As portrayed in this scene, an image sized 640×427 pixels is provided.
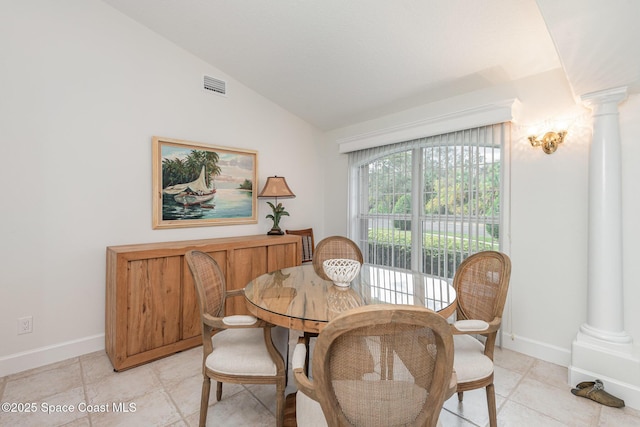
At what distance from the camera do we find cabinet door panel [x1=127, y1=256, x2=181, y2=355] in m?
2.41

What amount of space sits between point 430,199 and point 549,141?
3.81 ft

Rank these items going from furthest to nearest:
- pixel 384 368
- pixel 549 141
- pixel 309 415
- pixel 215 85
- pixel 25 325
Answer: pixel 215 85 < pixel 549 141 < pixel 25 325 < pixel 309 415 < pixel 384 368

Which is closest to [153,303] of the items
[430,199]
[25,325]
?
[25,325]

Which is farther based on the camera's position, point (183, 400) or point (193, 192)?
point (193, 192)

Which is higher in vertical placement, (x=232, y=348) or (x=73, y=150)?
(x=73, y=150)

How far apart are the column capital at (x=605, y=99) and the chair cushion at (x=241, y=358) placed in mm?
2906

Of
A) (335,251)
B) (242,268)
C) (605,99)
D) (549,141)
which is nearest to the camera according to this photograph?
(605,99)

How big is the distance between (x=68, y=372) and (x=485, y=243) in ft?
12.5

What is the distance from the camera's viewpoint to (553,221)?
8.27ft

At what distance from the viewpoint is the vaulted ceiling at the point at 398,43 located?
1.65 metres

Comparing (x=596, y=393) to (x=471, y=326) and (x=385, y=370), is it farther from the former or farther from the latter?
(x=385, y=370)

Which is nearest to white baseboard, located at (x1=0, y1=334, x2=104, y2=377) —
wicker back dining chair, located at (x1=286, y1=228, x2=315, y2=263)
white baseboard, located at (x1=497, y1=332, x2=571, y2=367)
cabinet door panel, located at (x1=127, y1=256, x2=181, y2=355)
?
cabinet door panel, located at (x1=127, y1=256, x2=181, y2=355)

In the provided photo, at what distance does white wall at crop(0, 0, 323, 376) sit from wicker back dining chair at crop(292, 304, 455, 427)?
106 inches

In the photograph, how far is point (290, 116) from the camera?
4156mm
